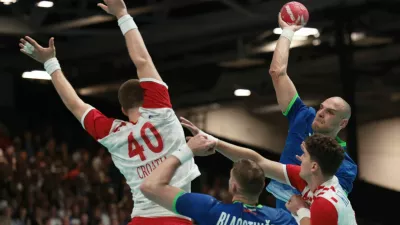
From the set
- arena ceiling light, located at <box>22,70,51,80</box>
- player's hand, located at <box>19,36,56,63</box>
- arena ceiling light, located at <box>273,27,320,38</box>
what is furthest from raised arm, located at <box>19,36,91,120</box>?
arena ceiling light, located at <box>22,70,51,80</box>

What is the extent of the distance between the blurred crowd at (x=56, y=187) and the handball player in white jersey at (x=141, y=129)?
903 cm

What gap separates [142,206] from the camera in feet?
18.2

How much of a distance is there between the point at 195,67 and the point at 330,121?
17.2 meters

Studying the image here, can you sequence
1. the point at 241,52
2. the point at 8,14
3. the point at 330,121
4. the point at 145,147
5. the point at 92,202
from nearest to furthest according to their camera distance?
the point at 145,147, the point at 330,121, the point at 92,202, the point at 8,14, the point at 241,52

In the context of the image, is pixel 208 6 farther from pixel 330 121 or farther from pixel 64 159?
pixel 330 121

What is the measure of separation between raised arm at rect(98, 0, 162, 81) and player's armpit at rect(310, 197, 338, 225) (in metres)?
1.45

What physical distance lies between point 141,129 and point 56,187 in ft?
38.5

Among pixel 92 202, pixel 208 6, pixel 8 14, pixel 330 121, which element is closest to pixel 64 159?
pixel 92 202

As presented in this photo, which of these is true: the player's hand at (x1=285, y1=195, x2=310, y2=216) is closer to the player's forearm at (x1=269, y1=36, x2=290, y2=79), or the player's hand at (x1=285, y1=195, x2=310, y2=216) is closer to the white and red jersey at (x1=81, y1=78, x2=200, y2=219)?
the white and red jersey at (x1=81, y1=78, x2=200, y2=219)

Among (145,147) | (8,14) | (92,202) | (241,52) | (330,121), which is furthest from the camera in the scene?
(241,52)

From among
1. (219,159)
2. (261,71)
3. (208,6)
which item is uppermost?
(208,6)

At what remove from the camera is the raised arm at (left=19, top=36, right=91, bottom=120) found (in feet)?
18.7

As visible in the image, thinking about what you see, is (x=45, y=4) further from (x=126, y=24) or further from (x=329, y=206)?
(x=329, y=206)

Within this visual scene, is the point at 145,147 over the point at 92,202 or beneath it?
over
